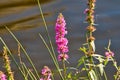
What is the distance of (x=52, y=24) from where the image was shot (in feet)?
20.8

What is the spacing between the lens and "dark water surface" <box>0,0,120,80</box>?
5.55m

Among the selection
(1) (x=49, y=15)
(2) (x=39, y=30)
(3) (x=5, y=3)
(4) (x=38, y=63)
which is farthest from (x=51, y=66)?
(3) (x=5, y=3)

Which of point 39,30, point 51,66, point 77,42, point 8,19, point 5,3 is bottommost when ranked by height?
point 51,66

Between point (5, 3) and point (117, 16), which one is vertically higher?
point (5, 3)

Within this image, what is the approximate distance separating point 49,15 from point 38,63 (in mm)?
1590

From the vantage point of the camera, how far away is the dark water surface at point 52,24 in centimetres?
555

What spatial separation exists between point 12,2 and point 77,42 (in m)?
2.20

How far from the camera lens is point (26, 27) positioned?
20.9ft

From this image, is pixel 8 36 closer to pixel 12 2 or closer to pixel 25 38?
pixel 25 38

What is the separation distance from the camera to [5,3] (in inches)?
290

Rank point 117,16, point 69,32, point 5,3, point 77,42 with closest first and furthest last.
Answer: point 77,42, point 69,32, point 117,16, point 5,3

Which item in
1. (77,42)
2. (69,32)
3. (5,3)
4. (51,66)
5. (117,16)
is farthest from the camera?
(5,3)

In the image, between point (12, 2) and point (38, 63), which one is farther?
point (12, 2)

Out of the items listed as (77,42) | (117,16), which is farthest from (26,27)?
(117,16)
